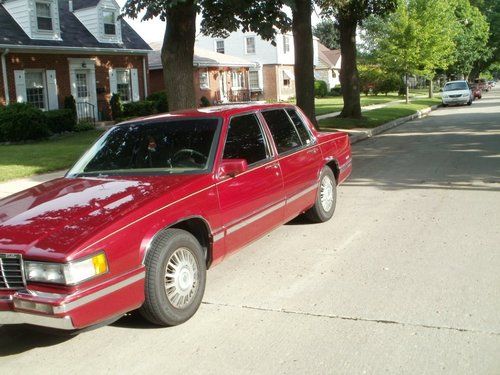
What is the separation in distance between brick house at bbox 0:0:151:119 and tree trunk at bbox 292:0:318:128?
1072cm

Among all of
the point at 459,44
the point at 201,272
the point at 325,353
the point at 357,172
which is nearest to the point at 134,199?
the point at 201,272

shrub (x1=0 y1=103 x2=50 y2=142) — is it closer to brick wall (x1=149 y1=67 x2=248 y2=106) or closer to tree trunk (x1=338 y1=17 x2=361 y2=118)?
tree trunk (x1=338 y1=17 x2=361 y2=118)

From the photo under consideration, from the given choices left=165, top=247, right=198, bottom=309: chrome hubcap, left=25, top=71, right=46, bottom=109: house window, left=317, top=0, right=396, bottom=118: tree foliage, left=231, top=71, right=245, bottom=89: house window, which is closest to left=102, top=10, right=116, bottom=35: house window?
left=25, top=71, right=46, bottom=109: house window

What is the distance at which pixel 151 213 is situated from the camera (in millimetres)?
4043

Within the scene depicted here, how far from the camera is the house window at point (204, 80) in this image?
36.2 metres

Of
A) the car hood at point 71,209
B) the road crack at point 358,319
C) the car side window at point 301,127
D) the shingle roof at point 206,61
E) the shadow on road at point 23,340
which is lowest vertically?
the shadow on road at point 23,340

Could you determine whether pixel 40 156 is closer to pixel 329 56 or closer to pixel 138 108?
pixel 138 108

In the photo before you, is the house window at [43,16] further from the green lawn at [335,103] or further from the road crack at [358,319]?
the road crack at [358,319]

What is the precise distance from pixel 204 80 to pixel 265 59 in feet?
38.9

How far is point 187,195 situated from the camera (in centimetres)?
443

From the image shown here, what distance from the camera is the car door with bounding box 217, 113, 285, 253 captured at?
16.2 feet

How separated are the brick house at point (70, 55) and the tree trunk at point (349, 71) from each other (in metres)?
10.2

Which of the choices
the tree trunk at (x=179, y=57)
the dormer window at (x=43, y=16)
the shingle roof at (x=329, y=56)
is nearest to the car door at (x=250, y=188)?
the tree trunk at (x=179, y=57)

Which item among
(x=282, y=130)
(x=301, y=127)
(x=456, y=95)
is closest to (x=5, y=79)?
(x=301, y=127)
